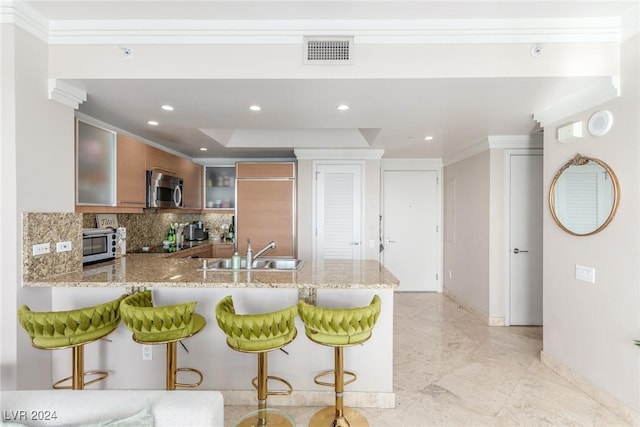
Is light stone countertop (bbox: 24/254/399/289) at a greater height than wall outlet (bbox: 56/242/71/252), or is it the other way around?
wall outlet (bbox: 56/242/71/252)

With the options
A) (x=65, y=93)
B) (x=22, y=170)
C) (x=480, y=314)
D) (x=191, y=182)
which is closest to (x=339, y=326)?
(x=22, y=170)

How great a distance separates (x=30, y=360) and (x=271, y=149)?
10.2ft

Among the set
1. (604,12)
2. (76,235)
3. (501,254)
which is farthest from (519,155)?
(76,235)

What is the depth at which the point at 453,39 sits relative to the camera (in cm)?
200

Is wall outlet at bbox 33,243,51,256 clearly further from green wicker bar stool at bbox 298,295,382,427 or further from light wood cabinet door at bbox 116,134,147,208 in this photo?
green wicker bar stool at bbox 298,295,382,427

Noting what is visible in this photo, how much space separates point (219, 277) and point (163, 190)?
2163 mm

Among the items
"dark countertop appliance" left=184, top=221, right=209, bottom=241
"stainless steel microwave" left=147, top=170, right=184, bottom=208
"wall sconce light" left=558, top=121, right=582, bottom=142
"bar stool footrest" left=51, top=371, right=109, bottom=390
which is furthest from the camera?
"dark countertop appliance" left=184, top=221, right=209, bottom=241

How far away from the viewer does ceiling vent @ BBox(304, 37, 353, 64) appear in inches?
78.8

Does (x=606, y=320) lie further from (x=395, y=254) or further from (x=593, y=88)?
(x=395, y=254)

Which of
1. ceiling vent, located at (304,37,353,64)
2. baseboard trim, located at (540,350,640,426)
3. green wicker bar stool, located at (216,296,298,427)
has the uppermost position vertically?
ceiling vent, located at (304,37,353,64)

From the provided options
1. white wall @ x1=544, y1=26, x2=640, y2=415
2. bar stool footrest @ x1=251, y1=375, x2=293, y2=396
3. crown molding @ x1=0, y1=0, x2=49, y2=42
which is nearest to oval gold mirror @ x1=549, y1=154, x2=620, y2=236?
white wall @ x1=544, y1=26, x2=640, y2=415

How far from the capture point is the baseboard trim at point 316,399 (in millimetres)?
2189

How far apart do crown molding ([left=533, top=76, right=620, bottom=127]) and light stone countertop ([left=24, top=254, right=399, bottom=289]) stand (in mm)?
1939

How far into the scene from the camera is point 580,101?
230 centimetres
